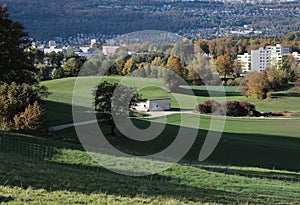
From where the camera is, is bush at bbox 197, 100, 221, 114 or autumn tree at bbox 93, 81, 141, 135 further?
bush at bbox 197, 100, 221, 114

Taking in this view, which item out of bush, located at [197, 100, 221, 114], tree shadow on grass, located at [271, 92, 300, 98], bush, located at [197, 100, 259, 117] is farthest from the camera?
tree shadow on grass, located at [271, 92, 300, 98]

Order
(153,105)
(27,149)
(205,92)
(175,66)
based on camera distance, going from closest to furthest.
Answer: (27,149), (153,105), (205,92), (175,66)

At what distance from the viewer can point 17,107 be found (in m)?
25.3

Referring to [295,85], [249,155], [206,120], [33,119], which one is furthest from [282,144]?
[295,85]

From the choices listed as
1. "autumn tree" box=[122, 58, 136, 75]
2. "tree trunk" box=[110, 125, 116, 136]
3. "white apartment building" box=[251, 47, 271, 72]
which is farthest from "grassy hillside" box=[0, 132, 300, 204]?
"white apartment building" box=[251, 47, 271, 72]

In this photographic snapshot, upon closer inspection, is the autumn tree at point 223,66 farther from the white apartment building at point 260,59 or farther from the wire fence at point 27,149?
the wire fence at point 27,149

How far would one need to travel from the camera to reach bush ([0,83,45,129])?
80.1ft

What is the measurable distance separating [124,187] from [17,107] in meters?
14.4

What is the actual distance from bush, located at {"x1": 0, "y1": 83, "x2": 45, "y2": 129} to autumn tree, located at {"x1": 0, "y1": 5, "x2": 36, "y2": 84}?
280 cm

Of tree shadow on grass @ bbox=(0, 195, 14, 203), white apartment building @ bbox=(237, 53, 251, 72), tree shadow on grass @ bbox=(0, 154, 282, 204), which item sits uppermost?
white apartment building @ bbox=(237, 53, 251, 72)

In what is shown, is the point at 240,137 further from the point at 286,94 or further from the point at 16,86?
the point at 286,94

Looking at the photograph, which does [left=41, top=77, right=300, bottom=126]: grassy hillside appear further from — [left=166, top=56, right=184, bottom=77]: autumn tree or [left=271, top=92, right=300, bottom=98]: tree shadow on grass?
[left=166, top=56, right=184, bottom=77]: autumn tree

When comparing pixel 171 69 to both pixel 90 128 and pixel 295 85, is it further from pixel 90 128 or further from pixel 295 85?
pixel 90 128

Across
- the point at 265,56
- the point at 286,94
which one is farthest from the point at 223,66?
the point at 265,56
